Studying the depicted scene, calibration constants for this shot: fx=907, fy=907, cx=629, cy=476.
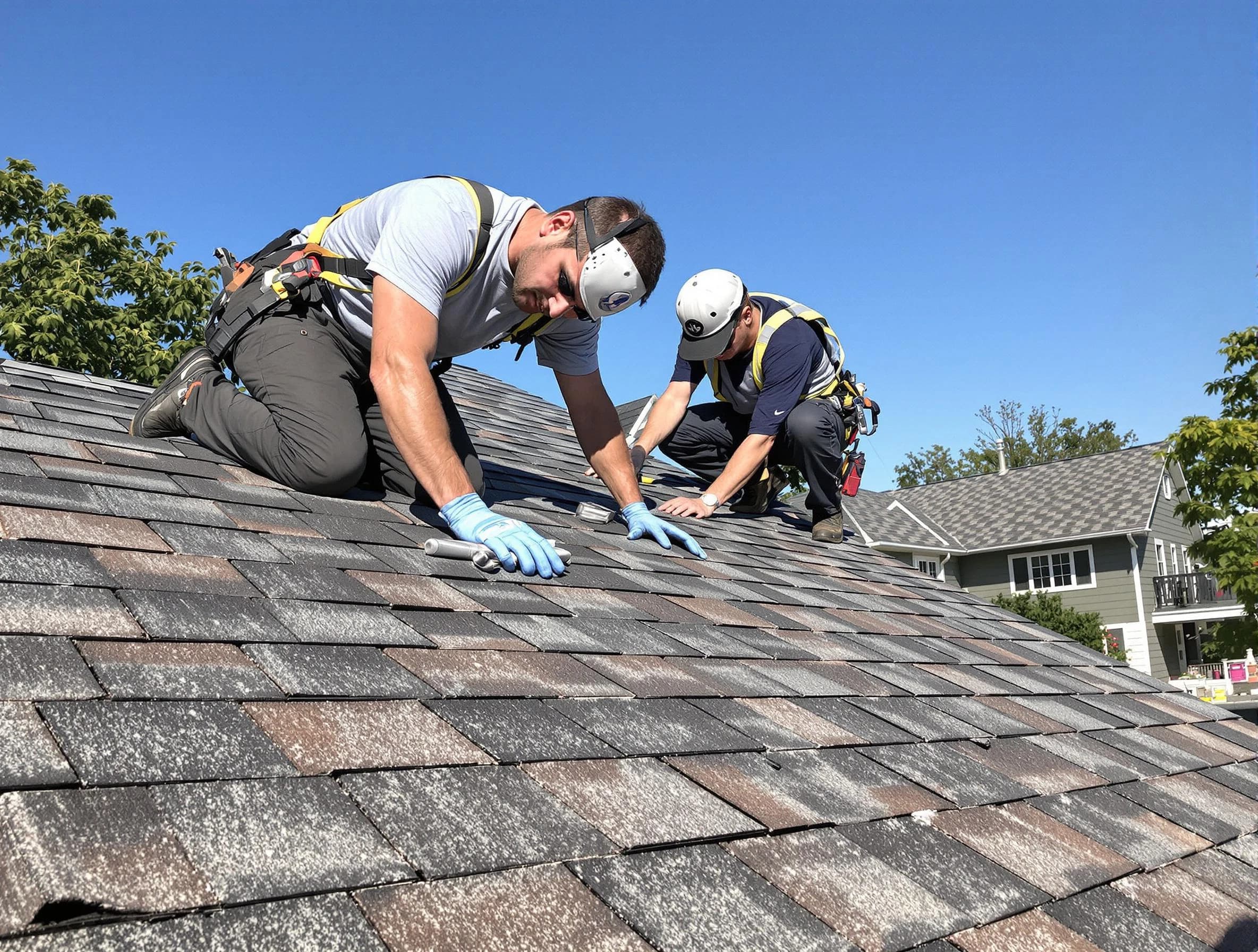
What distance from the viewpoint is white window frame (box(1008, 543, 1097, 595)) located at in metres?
22.8

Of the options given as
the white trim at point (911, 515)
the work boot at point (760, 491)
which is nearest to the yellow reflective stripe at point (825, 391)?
the work boot at point (760, 491)

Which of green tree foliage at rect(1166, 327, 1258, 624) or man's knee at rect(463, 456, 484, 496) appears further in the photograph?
green tree foliage at rect(1166, 327, 1258, 624)

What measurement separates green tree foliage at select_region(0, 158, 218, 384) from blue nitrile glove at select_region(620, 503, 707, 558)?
15.9 m

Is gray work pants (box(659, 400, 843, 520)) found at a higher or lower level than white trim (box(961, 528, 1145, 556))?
higher

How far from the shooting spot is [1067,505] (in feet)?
78.0

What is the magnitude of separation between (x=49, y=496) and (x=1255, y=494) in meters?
16.8

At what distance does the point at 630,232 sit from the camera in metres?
2.79

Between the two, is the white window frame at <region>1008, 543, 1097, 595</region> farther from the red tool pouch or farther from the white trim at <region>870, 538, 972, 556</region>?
the red tool pouch

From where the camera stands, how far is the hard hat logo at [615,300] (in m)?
2.79

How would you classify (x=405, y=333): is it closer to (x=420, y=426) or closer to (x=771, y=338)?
(x=420, y=426)

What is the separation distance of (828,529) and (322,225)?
3.21 m

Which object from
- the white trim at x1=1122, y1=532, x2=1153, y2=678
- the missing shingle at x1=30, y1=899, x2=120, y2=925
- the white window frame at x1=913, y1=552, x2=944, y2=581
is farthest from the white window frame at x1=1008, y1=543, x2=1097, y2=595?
the missing shingle at x1=30, y1=899, x2=120, y2=925

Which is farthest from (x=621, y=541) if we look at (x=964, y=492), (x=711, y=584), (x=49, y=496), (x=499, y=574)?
(x=964, y=492)

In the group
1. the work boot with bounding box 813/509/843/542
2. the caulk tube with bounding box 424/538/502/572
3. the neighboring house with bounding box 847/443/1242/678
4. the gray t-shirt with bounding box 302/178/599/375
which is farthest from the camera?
the neighboring house with bounding box 847/443/1242/678
